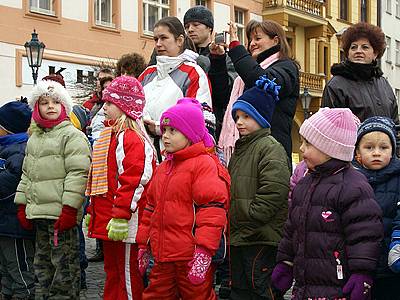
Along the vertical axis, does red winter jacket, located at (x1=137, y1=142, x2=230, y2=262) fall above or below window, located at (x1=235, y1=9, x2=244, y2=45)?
below

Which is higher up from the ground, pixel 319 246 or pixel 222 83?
pixel 222 83

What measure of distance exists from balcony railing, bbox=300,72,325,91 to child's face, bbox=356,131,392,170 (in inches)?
1146

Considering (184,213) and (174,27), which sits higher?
(174,27)

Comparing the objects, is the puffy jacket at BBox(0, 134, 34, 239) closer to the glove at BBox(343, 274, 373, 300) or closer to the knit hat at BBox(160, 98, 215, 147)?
the knit hat at BBox(160, 98, 215, 147)

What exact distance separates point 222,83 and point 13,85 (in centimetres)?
1450

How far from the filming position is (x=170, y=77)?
18.5 feet

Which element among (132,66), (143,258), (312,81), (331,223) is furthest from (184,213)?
(312,81)

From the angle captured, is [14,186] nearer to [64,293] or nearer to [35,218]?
[35,218]

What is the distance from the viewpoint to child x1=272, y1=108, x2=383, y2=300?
3.81 meters

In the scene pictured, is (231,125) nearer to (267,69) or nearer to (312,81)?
(267,69)

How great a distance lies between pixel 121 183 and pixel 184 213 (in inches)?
28.9

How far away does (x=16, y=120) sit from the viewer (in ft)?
20.9

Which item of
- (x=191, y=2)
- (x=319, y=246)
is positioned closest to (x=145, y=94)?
(x=319, y=246)

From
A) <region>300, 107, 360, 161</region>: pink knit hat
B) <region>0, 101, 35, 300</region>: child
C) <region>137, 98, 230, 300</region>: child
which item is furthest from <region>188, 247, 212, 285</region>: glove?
<region>0, 101, 35, 300</region>: child
